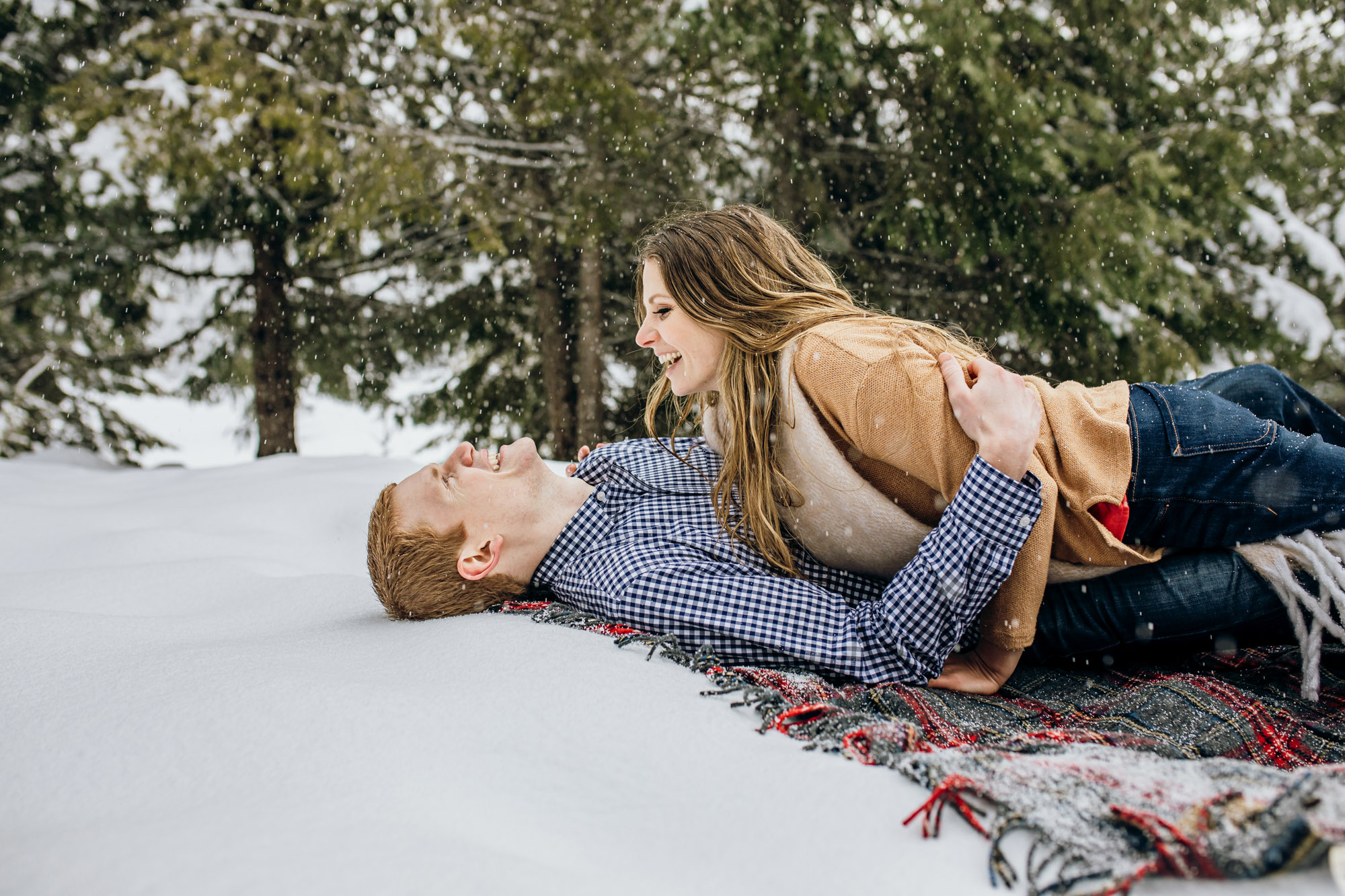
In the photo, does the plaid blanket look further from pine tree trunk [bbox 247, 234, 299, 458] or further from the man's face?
pine tree trunk [bbox 247, 234, 299, 458]

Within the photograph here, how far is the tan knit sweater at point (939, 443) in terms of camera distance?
1867mm

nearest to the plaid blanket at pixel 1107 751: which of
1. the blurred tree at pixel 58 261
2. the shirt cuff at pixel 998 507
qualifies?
the shirt cuff at pixel 998 507

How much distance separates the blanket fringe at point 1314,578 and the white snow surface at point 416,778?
115 centimetres

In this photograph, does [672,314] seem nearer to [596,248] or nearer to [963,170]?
[963,170]

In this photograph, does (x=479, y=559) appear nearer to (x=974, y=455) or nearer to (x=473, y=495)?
(x=473, y=495)

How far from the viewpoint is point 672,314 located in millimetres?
2334

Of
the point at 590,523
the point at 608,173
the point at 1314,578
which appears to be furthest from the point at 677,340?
the point at 608,173

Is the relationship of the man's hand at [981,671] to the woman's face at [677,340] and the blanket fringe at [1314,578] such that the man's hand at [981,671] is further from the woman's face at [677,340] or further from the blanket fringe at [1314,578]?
the woman's face at [677,340]

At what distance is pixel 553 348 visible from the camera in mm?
6996

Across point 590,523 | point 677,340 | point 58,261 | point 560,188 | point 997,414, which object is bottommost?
point 590,523

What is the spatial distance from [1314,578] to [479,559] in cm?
209

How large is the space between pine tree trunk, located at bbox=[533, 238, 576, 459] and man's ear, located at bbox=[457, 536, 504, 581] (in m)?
4.55

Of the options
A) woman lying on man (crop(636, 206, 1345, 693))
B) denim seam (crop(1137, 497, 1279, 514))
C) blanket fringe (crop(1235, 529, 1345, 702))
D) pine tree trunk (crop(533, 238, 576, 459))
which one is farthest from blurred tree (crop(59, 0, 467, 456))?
blanket fringe (crop(1235, 529, 1345, 702))

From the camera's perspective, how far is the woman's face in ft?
7.45
